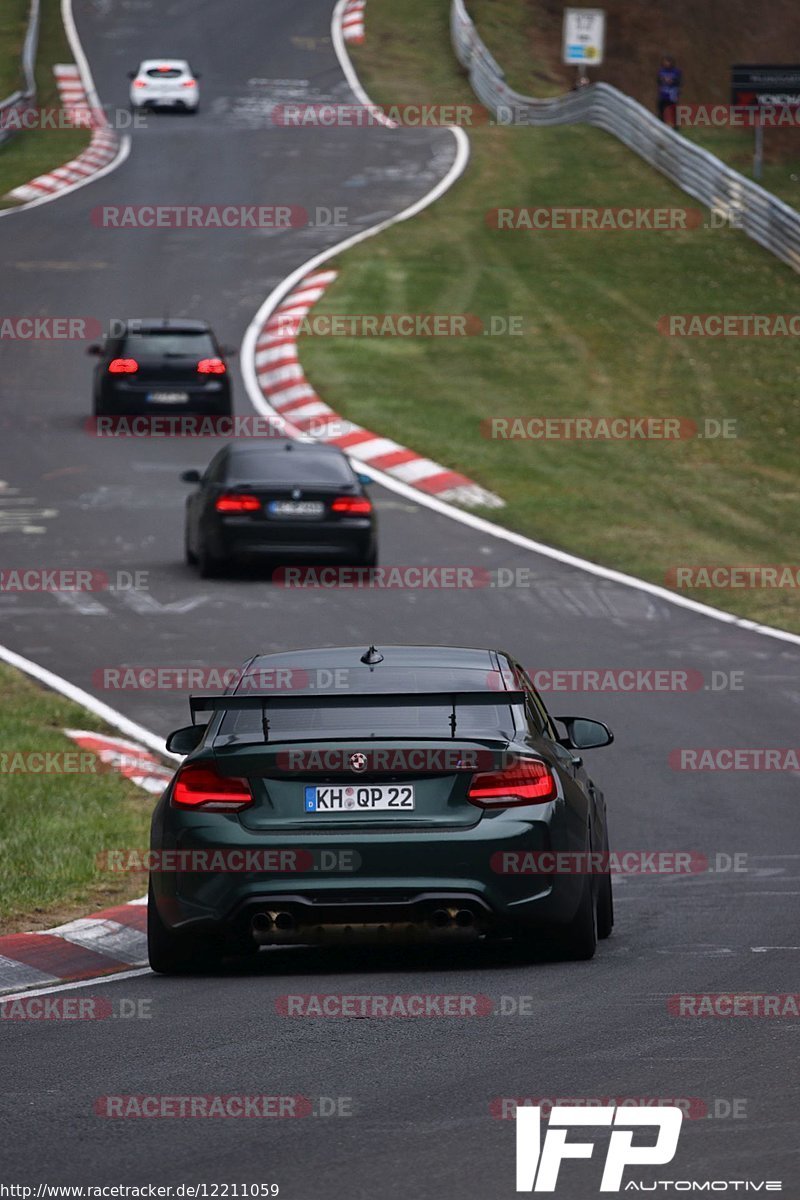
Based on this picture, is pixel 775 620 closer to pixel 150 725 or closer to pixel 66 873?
pixel 150 725

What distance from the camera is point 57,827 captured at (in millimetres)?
12672

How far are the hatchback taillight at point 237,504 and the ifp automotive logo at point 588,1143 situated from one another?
53.3 ft

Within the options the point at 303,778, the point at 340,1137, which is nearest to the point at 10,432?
the point at 303,778

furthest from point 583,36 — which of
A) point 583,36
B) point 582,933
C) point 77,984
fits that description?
point 77,984

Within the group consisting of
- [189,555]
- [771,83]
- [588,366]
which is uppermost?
[771,83]

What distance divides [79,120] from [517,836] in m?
45.7

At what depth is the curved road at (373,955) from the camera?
6.25 m

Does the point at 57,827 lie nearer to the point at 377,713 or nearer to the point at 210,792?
the point at 210,792

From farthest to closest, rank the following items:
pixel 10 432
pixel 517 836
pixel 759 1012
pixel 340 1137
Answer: pixel 10 432, pixel 517 836, pixel 759 1012, pixel 340 1137

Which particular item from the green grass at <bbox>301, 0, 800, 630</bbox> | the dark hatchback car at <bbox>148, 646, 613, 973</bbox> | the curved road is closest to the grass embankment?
the green grass at <bbox>301, 0, 800, 630</bbox>

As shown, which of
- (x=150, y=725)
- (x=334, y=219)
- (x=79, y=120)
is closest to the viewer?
(x=150, y=725)

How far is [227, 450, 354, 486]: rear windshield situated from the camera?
75.2 feet

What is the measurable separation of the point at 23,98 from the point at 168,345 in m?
23.1

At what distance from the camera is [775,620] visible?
69.7 feet
